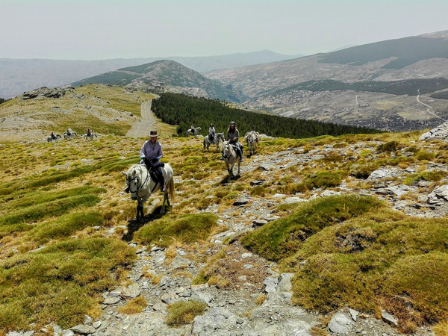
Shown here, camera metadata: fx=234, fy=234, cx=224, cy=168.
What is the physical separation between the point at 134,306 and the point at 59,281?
123 inches

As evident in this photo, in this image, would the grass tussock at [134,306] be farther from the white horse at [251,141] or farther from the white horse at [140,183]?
the white horse at [251,141]

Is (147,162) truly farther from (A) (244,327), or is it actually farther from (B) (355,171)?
(B) (355,171)

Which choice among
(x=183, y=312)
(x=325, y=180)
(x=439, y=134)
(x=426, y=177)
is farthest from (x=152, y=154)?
(x=439, y=134)

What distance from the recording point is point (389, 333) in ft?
15.8

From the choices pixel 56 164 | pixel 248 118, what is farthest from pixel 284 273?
pixel 248 118

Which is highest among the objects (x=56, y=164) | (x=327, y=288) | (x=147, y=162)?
(x=147, y=162)

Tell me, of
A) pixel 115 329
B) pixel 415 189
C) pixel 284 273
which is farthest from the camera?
pixel 415 189

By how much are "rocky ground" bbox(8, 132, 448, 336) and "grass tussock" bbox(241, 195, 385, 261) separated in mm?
569

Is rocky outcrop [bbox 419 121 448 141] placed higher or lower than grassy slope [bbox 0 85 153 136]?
lower

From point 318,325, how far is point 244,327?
1744mm

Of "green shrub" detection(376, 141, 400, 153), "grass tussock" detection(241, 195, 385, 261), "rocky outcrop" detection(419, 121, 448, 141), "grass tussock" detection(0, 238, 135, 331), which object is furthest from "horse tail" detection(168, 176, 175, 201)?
"rocky outcrop" detection(419, 121, 448, 141)

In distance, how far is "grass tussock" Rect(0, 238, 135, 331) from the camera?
22.5 feet

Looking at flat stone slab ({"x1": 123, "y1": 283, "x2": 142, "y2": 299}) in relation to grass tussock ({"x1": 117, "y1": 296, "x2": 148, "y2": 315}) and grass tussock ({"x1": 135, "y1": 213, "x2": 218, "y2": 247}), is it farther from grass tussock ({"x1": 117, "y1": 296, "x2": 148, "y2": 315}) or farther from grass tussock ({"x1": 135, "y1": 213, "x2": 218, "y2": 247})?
grass tussock ({"x1": 135, "y1": 213, "x2": 218, "y2": 247})

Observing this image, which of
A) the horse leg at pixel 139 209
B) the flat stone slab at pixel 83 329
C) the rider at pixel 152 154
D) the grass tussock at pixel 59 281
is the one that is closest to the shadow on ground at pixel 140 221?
the horse leg at pixel 139 209
